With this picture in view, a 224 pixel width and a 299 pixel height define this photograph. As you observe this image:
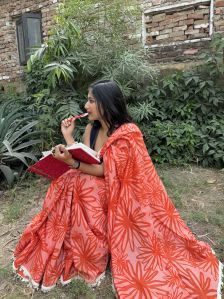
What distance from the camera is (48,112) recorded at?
411 centimetres

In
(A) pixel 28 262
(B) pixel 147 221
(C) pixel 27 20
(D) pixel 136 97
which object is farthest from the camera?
(C) pixel 27 20

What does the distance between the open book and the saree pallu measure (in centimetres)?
7

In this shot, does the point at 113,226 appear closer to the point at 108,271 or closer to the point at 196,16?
the point at 108,271

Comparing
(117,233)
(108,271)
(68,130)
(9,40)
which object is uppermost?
(9,40)

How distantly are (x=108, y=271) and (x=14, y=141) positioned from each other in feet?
8.15

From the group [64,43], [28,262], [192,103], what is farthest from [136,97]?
[28,262]

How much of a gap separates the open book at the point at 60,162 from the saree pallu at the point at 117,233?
0.22ft

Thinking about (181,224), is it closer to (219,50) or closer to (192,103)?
(192,103)

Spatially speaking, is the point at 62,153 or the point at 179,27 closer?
the point at 62,153

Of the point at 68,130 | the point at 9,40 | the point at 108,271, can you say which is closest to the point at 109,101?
the point at 68,130

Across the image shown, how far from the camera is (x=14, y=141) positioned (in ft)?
13.4

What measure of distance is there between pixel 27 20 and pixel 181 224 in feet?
17.6

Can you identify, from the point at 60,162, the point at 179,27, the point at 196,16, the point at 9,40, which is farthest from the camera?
the point at 9,40

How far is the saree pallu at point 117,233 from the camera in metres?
1.97
